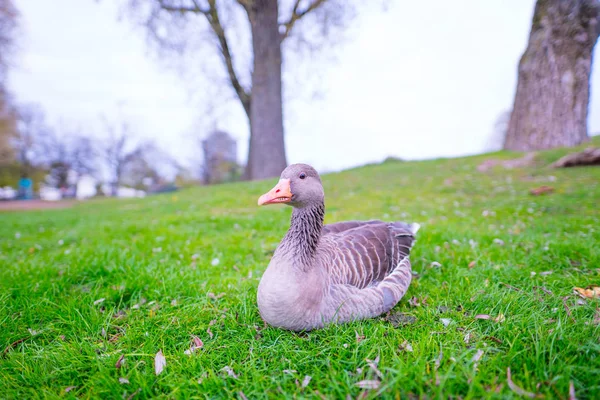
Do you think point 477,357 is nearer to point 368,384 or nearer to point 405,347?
point 405,347

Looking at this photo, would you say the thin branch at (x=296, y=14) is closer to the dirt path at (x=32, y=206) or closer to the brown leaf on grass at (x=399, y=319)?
the brown leaf on grass at (x=399, y=319)

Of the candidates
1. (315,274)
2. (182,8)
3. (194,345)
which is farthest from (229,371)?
(182,8)

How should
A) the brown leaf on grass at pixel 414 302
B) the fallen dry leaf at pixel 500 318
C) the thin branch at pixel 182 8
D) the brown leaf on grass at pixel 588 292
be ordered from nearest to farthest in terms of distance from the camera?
the fallen dry leaf at pixel 500 318
the brown leaf on grass at pixel 588 292
the brown leaf on grass at pixel 414 302
the thin branch at pixel 182 8

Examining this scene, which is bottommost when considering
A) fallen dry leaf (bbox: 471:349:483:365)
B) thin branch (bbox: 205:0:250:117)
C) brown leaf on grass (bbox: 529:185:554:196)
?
fallen dry leaf (bbox: 471:349:483:365)

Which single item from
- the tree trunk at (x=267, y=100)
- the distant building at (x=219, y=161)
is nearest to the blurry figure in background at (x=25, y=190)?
the distant building at (x=219, y=161)

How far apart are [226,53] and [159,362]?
18.7 m

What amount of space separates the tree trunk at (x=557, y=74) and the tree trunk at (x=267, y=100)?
1097 cm

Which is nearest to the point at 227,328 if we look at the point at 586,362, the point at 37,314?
the point at 37,314

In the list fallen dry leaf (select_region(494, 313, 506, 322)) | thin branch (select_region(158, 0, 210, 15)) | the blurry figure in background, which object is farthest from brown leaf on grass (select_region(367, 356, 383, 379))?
the blurry figure in background

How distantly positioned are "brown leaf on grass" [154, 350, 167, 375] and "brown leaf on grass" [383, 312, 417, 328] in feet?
6.09

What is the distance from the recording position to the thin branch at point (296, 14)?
50.2 feet

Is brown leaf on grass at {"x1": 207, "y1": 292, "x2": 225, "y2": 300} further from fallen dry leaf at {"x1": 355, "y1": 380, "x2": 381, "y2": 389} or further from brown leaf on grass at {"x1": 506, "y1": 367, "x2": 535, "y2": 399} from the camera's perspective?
brown leaf on grass at {"x1": 506, "y1": 367, "x2": 535, "y2": 399}

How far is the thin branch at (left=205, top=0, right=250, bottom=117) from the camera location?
15.4m

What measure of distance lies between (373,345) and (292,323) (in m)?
0.64
